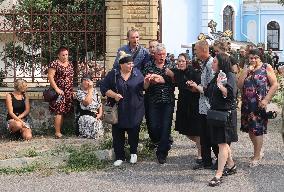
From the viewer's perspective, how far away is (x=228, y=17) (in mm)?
41250

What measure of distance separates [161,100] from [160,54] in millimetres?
669

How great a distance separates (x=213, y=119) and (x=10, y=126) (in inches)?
161

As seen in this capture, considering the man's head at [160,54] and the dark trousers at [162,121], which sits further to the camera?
the dark trousers at [162,121]

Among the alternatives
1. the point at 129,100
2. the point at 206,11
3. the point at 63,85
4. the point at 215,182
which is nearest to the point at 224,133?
the point at 215,182

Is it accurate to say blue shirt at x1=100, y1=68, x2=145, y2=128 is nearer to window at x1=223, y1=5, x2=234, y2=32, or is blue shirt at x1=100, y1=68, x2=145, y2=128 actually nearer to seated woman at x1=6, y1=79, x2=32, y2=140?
seated woman at x1=6, y1=79, x2=32, y2=140

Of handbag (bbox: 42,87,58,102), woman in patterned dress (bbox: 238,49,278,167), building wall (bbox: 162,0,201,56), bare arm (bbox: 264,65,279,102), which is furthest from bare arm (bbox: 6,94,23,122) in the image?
building wall (bbox: 162,0,201,56)

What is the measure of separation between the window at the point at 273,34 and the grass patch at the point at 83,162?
117 feet

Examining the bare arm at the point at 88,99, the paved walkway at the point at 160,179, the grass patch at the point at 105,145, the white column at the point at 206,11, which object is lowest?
the paved walkway at the point at 160,179

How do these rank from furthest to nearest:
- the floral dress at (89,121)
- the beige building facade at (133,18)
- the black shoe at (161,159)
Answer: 1. the beige building facade at (133,18)
2. the floral dress at (89,121)
3. the black shoe at (161,159)

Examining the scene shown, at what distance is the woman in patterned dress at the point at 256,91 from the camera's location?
8156 millimetres

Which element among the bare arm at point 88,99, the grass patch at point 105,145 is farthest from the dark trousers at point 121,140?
the bare arm at point 88,99

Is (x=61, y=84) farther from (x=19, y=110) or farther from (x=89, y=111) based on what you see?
(x=19, y=110)

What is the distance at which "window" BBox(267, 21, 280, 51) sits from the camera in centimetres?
4269

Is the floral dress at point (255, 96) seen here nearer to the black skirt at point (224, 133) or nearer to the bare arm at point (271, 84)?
the bare arm at point (271, 84)
